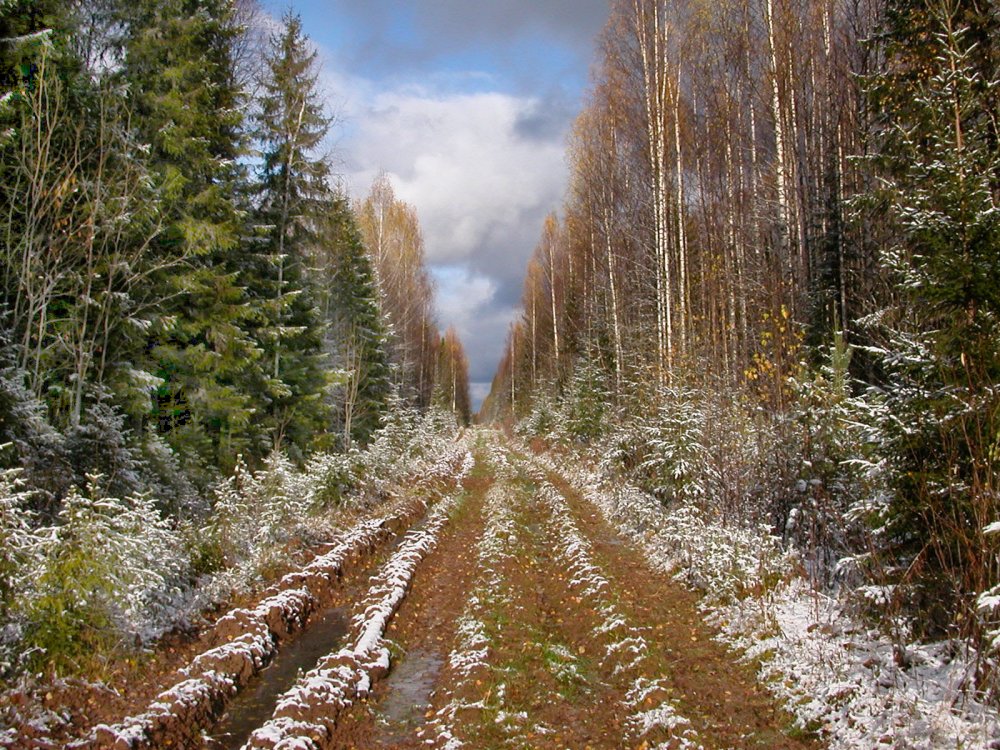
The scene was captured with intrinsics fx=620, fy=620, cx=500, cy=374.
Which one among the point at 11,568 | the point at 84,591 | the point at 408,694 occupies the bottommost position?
the point at 408,694

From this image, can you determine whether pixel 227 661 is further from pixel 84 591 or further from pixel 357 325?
pixel 357 325

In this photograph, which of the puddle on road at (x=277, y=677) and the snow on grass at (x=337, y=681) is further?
the puddle on road at (x=277, y=677)

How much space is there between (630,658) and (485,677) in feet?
4.74

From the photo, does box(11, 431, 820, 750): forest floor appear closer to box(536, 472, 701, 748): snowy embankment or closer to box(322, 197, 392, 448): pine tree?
box(536, 472, 701, 748): snowy embankment

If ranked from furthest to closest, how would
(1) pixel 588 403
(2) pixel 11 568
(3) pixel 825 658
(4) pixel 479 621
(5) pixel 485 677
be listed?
(1) pixel 588 403, (4) pixel 479 621, (5) pixel 485 677, (2) pixel 11 568, (3) pixel 825 658

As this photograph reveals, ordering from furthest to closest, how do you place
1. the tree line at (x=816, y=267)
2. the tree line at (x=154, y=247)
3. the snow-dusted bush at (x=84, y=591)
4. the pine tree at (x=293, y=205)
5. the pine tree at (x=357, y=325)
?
the pine tree at (x=357, y=325) → the pine tree at (x=293, y=205) → the tree line at (x=154, y=247) → the snow-dusted bush at (x=84, y=591) → the tree line at (x=816, y=267)

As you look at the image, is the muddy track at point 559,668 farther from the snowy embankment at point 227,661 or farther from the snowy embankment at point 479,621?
the snowy embankment at point 227,661

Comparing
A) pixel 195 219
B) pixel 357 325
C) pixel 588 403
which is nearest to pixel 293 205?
pixel 195 219

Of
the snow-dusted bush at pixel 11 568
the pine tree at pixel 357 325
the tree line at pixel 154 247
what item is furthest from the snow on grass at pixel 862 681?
the pine tree at pixel 357 325

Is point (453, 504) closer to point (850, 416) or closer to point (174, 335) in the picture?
point (174, 335)

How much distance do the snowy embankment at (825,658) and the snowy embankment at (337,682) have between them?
3716mm

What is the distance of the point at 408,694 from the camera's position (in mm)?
6004

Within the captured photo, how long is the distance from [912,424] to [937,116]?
256 centimetres

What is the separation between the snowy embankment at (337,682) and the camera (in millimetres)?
4820
